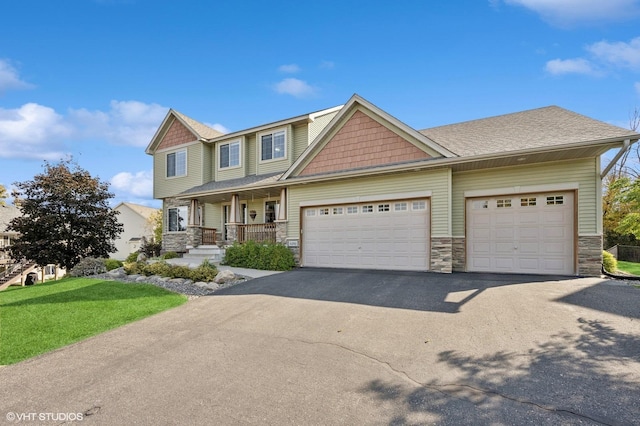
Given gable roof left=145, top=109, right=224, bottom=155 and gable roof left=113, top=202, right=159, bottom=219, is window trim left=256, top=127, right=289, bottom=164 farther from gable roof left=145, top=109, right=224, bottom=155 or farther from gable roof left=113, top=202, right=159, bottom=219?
gable roof left=113, top=202, right=159, bottom=219

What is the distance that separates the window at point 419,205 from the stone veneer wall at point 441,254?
44.1 inches

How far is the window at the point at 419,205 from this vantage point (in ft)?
34.4

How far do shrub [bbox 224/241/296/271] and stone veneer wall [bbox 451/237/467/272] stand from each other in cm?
593

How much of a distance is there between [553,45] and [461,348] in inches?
467

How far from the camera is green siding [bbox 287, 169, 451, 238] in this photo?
10086mm

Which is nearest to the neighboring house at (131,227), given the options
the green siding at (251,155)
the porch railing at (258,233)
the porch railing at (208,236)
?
the porch railing at (208,236)

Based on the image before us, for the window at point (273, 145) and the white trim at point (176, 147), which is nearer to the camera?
the window at point (273, 145)

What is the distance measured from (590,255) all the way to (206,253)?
47.9 feet

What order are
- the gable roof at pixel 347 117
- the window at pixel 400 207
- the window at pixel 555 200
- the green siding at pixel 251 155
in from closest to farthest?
1. the window at pixel 555 200
2. the gable roof at pixel 347 117
3. the window at pixel 400 207
4. the green siding at pixel 251 155

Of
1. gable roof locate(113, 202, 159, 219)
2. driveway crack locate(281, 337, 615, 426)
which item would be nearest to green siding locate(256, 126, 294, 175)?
driveway crack locate(281, 337, 615, 426)

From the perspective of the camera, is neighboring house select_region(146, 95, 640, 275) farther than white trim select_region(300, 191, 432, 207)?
No

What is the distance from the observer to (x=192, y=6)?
1179cm

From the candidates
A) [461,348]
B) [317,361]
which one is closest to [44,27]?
[317,361]

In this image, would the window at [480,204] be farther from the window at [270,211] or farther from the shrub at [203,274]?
the window at [270,211]
